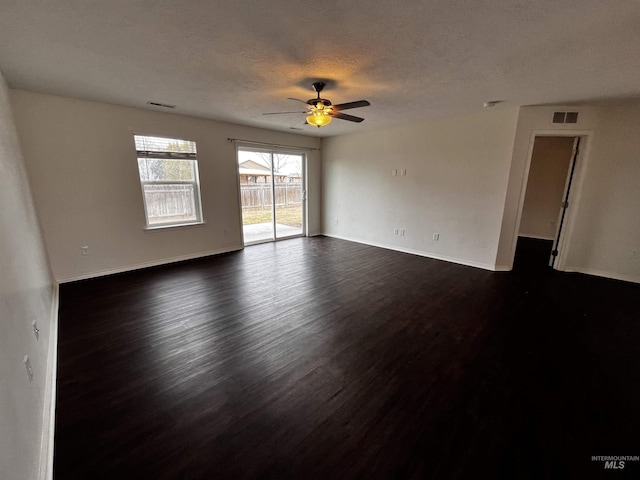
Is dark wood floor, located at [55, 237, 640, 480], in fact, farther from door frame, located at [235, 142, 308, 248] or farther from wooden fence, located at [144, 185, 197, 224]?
door frame, located at [235, 142, 308, 248]

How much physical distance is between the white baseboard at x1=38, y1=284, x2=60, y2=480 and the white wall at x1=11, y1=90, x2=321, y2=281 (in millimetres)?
1551

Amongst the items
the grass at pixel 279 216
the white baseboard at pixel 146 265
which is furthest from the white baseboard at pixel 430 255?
the white baseboard at pixel 146 265

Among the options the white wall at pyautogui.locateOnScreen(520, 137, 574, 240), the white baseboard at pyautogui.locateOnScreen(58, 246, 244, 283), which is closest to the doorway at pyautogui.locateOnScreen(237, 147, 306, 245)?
the white baseboard at pyautogui.locateOnScreen(58, 246, 244, 283)

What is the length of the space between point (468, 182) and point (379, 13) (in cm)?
342

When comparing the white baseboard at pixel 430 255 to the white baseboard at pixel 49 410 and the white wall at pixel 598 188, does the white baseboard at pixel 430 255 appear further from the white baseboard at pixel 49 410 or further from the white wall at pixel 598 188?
the white baseboard at pixel 49 410

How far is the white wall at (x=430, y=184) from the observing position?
13.4 feet

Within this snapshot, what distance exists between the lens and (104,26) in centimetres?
181

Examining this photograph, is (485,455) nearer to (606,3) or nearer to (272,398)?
(272,398)

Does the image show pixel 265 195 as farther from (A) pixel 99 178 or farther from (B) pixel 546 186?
(B) pixel 546 186

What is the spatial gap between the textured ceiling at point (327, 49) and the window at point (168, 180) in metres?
0.91

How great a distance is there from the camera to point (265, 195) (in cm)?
599

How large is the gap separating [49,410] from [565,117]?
240 inches

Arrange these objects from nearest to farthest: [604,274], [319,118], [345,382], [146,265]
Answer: [345,382] → [319,118] → [604,274] → [146,265]

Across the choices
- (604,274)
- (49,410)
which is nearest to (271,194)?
(49,410)
